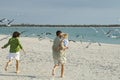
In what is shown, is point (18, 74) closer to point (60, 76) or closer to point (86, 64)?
point (60, 76)

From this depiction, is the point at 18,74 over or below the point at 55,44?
below

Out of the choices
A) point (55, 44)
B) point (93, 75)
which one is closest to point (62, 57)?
point (55, 44)

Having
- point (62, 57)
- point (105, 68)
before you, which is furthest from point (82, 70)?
point (62, 57)

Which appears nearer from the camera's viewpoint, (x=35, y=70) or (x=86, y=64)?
(x=35, y=70)

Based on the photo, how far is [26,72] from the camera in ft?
55.1

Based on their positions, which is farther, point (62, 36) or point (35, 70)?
point (35, 70)

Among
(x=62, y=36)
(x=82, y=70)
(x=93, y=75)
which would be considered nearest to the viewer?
(x=62, y=36)

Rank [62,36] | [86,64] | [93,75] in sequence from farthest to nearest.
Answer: [86,64], [93,75], [62,36]

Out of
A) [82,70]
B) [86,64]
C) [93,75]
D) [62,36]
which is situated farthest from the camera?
[86,64]

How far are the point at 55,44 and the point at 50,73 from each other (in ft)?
5.61

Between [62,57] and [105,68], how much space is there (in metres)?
3.69

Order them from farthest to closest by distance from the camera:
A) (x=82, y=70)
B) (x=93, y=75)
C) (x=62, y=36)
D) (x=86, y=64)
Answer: (x=86, y=64) → (x=82, y=70) → (x=93, y=75) → (x=62, y=36)

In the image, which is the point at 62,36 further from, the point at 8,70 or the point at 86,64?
the point at 86,64

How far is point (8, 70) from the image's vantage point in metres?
17.1
